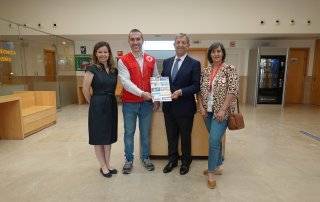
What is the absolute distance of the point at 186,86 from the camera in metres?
2.60

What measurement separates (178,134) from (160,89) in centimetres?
62

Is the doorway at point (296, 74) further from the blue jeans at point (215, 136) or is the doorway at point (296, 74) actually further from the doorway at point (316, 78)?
the blue jeans at point (215, 136)

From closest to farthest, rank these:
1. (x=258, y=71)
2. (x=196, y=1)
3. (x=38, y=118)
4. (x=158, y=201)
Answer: (x=158, y=201)
(x=38, y=118)
(x=196, y=1)
(x=258, y=71)

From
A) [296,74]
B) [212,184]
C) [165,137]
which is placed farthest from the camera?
[296,74]

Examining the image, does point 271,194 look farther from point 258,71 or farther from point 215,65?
point 258,71

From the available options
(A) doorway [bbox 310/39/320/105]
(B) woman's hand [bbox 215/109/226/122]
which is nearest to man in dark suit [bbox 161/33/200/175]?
(B) woman's hand [bbox 215/109/226/122]

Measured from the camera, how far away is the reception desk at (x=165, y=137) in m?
3.09

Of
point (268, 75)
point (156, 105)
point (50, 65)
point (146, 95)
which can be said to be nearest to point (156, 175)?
point (156, 105)

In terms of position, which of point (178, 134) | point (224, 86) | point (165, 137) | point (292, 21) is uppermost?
point (292, 21)

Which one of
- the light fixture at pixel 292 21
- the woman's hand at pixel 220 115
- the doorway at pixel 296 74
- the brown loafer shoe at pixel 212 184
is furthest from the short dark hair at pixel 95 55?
the doorway at pixel 296 74

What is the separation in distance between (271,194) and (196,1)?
573 cm

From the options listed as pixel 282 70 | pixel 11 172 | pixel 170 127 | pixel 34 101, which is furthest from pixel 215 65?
pixel 282 70

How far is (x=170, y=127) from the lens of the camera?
276cm

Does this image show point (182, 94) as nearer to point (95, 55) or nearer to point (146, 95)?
point (146, 95)
